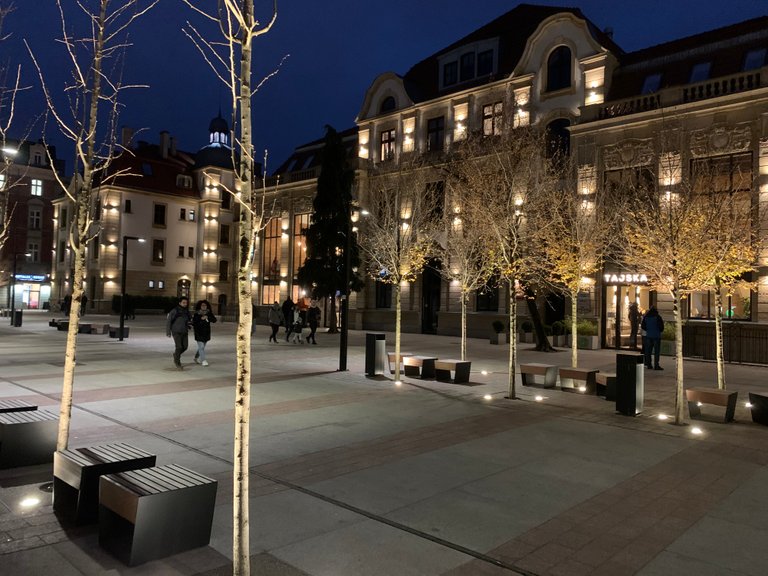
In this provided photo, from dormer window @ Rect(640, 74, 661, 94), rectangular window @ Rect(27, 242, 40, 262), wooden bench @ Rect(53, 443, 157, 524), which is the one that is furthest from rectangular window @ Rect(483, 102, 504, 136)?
rectangular window @ Rect(27, 242, 40, 262)

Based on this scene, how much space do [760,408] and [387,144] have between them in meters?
31.3

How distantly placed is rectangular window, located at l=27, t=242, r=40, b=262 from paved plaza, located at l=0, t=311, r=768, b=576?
5774 centimetres

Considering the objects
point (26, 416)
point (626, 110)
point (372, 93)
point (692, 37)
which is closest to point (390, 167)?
point (372, 93)

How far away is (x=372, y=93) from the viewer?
1521 inches

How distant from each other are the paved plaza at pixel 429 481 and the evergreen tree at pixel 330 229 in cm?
1990

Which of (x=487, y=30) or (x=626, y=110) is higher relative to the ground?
(x=487, y=30)

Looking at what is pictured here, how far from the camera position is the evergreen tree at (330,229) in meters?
32.9

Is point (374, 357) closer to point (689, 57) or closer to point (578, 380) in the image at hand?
point (578, 380)

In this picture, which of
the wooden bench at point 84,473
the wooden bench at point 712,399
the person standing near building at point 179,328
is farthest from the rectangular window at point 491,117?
the wooden bench at point 84,473

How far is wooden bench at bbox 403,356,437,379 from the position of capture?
14547 mm

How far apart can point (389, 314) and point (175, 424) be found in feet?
89.8

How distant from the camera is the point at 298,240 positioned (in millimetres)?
42156

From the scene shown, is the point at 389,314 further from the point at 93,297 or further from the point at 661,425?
the point at 93,297

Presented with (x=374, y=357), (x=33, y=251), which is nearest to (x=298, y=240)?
(x=374, y=357)
